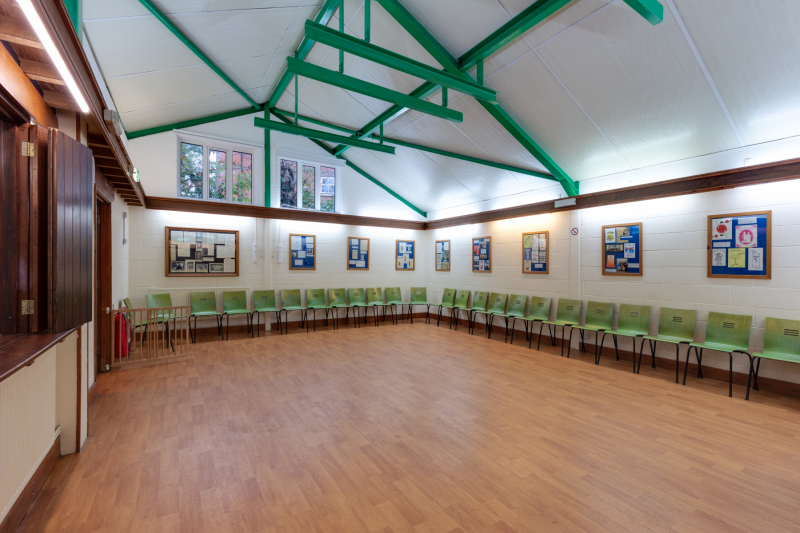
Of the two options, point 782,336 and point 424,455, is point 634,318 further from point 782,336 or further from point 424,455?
point 424,455

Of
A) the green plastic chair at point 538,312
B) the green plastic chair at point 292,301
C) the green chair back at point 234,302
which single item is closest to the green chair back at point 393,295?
the green plastic chair at point 292,301

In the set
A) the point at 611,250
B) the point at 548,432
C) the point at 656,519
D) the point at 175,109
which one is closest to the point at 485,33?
the point at 611,250

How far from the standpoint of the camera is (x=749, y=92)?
149 inches

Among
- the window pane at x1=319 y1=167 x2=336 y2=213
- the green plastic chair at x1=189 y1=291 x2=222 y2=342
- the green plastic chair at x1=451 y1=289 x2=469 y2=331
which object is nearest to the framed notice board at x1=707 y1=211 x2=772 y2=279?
the green plastic chair at x1=451 y1=289 x2=469 y2=331

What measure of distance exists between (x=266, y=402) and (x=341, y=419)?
3.17 feet

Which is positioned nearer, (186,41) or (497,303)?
(186,41)

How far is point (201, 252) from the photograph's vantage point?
7.18 meters

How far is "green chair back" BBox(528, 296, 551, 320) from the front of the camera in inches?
260

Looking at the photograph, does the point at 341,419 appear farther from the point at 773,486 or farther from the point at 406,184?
the point at 406,184

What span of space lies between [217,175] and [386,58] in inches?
209

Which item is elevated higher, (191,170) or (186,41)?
(186,41)

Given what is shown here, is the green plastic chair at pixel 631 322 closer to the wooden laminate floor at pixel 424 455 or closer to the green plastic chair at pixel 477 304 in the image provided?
the wooden laminate floor at pixel 424 455

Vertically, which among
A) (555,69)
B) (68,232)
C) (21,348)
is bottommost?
(21,348)

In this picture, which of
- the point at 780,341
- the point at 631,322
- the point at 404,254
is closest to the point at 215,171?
the point at 404,254
